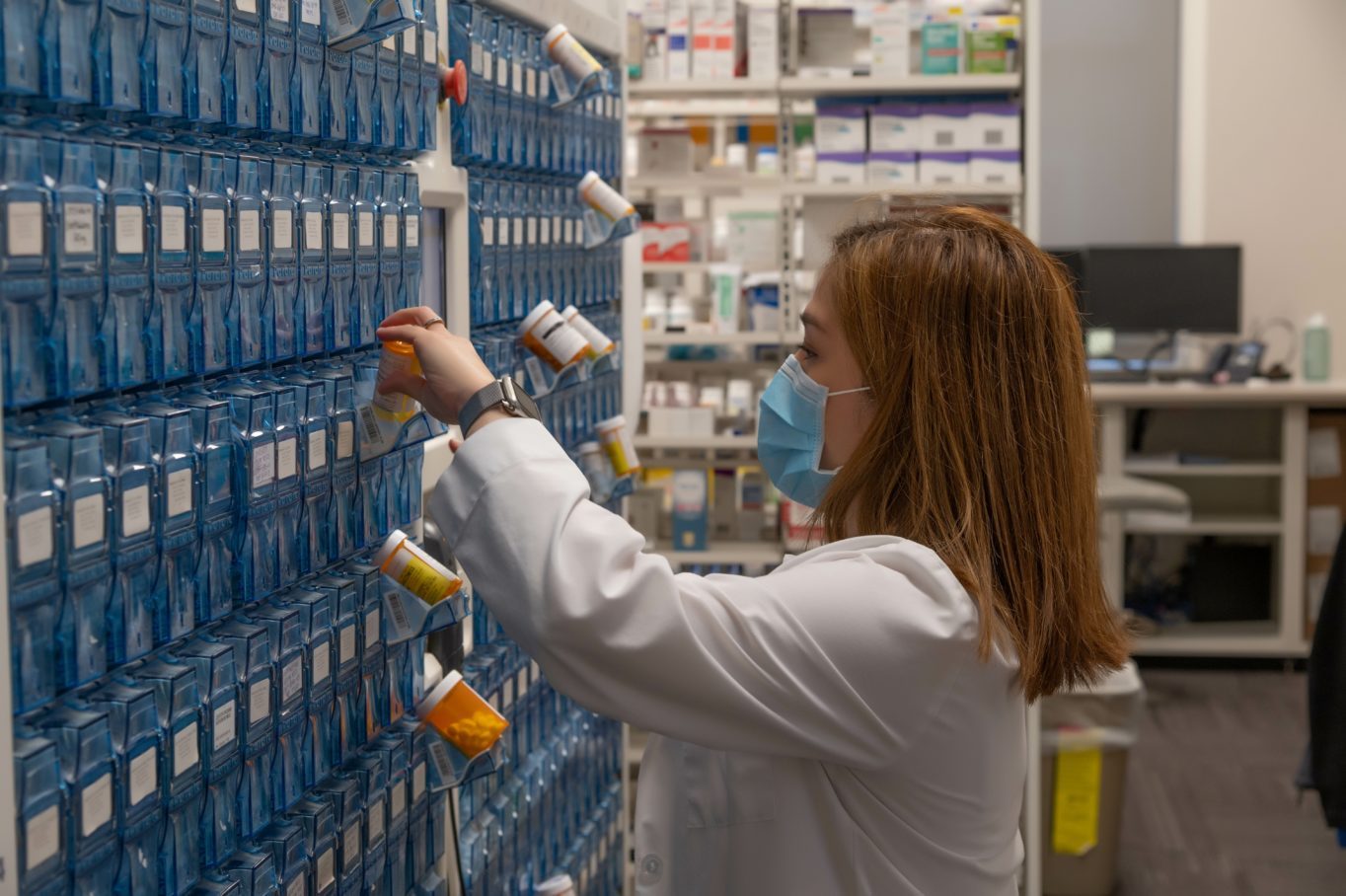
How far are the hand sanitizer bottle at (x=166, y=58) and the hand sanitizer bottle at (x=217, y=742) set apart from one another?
0.45 m

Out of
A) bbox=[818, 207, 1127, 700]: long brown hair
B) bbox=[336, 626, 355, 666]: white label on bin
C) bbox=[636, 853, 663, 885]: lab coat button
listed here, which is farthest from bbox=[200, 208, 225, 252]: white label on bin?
bbox=[636, 853, 663, 885]: lab coat button

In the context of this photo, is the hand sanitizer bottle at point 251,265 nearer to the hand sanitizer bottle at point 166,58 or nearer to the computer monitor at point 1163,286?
the hand sanitizer bottle at point 166,58

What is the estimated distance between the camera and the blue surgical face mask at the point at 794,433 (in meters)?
1.52

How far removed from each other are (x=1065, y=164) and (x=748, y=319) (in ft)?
12.3

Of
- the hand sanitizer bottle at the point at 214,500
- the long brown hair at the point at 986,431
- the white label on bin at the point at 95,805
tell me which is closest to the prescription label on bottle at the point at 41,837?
the white label on bin at the point at 95,805

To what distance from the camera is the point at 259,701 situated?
53.2 inches

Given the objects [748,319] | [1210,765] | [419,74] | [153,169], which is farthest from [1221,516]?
[153,169]

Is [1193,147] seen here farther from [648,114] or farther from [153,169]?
[153,169]

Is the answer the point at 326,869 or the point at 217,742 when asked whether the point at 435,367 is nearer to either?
the point at 217,742

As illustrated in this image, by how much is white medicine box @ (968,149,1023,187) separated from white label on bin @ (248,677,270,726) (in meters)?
3.09

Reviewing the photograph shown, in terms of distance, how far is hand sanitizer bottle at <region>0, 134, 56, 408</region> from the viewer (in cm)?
100

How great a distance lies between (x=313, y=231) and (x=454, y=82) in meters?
0.46

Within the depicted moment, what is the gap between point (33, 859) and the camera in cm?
104

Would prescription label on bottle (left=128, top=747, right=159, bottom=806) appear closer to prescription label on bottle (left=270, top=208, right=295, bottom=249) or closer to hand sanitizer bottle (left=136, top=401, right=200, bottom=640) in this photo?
hand sanitizer bottle (left=136, top=401, right=200, bottom=640)
